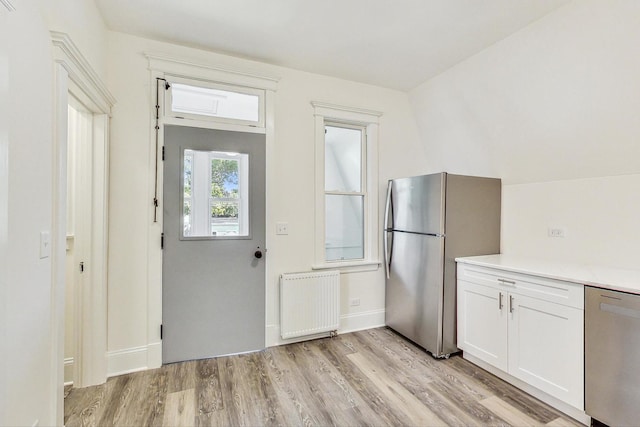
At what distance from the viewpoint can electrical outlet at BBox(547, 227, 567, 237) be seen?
252 centimetres

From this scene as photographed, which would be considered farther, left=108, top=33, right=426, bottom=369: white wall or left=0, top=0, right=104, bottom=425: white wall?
left=108, top=33, right=426, bottom=369: white wall

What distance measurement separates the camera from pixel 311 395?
214 cm

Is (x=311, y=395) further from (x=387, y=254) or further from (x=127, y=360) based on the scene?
(x=387, y=254)

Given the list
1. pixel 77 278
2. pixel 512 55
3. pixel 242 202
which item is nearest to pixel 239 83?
pixel 242 202

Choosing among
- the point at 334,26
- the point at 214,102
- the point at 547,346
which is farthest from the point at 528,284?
the point at 214,102

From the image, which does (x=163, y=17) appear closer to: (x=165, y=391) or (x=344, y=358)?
(x=165, y=391)

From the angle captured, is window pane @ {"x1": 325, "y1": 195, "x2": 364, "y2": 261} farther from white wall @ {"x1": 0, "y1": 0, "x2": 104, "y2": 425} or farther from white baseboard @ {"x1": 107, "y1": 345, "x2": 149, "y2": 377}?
white wall @ {"x1": 0, "y1": 0, "x2": 104, "y2": 425}

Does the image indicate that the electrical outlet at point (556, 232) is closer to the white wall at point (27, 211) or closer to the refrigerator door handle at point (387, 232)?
the refrigerator door handle at point (387, 232)

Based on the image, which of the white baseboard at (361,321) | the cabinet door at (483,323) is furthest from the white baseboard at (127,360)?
the cabinet door at (483,323)

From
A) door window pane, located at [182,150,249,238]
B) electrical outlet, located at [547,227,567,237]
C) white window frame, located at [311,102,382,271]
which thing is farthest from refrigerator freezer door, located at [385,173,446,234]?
door window pane, located at [182,150,249,238]

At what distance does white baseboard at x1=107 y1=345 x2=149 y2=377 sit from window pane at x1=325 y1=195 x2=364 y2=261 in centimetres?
190

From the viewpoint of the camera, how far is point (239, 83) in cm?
273

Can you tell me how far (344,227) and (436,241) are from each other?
1067mm

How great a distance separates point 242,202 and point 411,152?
2.14 metres
